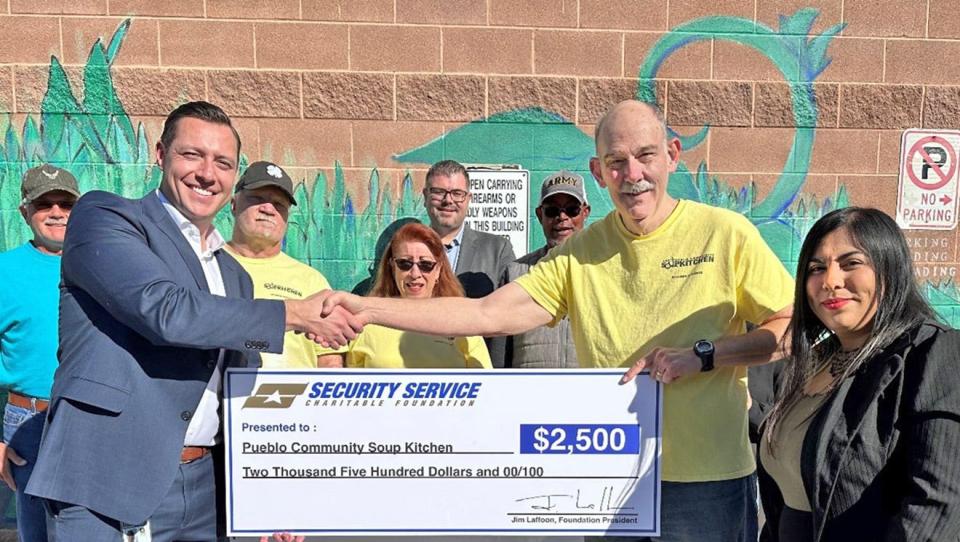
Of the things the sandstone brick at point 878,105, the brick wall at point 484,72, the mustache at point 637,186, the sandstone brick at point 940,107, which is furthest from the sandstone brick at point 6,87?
the sandstone brick at point 940,107

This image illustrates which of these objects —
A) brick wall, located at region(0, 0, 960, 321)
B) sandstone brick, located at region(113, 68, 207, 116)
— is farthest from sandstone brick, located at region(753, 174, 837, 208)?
sandstone brick, located at region(113, 68, 207, 116)

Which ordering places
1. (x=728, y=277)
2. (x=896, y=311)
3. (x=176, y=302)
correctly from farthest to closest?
(x=728, y=277)
(x=176, y=302)
(x=896, y=311)

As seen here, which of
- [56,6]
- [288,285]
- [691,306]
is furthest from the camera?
[56,6]

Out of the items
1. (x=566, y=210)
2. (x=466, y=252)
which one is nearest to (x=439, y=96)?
(x=466, y=252)

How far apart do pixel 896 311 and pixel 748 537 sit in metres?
1.07

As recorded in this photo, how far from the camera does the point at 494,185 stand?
16.8ft

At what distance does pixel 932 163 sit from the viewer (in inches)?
208

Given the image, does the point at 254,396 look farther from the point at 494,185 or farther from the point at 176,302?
the point at 494,185

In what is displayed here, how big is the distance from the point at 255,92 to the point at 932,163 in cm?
495

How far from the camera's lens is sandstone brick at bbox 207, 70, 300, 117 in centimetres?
491

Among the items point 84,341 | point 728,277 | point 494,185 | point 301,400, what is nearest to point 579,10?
point 494,185

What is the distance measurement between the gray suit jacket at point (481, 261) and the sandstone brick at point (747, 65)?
212 centimetres

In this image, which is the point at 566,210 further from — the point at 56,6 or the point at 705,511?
the point at 56,6

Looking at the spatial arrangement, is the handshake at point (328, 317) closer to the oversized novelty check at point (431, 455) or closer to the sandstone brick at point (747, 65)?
the oversized novelty check at point (431, 455)
